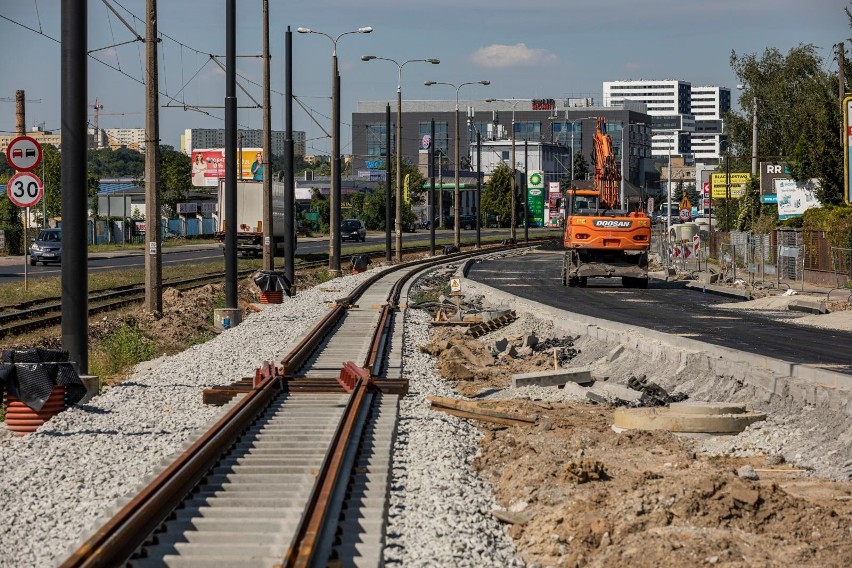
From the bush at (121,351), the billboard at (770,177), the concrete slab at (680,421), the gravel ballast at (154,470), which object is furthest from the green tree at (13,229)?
the concrete slab at (680,421)

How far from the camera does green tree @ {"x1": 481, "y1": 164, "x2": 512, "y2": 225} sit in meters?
152

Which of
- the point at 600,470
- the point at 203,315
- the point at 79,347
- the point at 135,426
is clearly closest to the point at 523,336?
the point at 203,315

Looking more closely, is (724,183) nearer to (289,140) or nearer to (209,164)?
(289,140)

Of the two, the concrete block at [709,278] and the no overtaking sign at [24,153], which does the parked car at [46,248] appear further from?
the no overtaking sign at [24,153]

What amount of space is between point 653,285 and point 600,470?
37922mm

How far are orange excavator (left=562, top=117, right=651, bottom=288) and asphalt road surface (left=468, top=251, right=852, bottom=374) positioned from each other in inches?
24.4

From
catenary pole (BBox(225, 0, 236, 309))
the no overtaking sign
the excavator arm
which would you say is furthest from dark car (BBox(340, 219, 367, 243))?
the no overtaking sign

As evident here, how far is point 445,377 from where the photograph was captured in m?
19.8

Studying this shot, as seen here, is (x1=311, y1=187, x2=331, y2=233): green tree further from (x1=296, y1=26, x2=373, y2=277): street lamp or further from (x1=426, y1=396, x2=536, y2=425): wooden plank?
(x1=426, y1=396, x2=536, y2=425): wooden plank

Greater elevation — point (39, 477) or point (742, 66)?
point (742, 66)

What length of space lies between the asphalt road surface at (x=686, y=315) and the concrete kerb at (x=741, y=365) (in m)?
1.45

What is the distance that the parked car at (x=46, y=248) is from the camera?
2205 inches

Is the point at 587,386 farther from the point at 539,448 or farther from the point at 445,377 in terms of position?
the point at 539,448

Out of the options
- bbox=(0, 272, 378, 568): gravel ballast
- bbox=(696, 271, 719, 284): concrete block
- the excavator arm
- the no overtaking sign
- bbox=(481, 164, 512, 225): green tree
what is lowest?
bbox=(0, 272, 378, 568): gravel ballast
